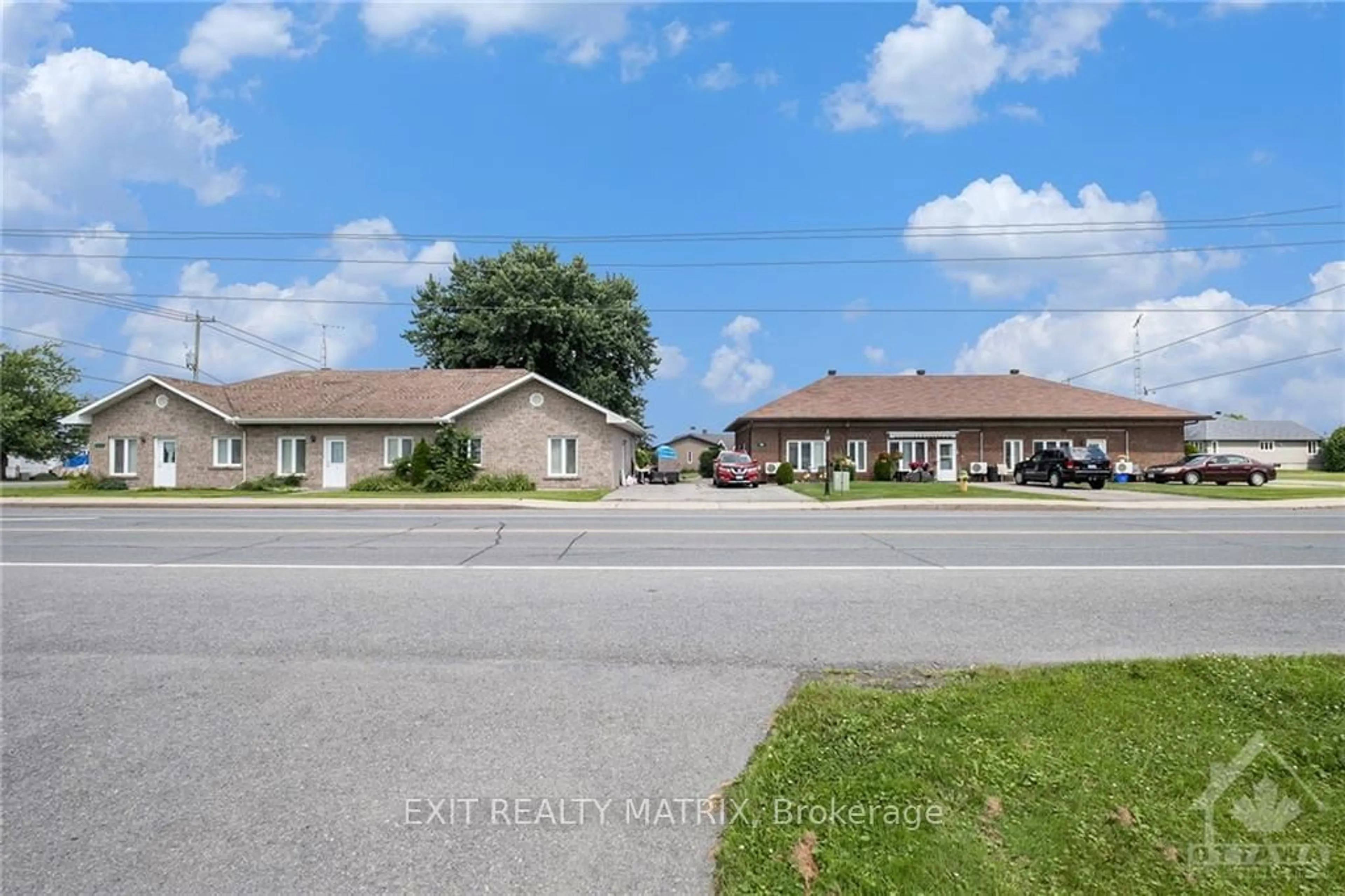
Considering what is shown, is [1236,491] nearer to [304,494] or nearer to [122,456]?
[304,494]

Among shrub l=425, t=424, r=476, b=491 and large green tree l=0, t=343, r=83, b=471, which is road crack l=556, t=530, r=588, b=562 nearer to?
shrub l=425, t=424, r=476, b=491

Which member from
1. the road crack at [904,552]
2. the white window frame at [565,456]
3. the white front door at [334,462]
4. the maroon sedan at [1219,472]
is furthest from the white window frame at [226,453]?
the maroon sedan at [1219,472]

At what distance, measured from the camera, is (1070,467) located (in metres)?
33.7

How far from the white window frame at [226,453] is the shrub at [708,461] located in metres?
28.9

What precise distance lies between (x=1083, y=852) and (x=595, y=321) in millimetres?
46850

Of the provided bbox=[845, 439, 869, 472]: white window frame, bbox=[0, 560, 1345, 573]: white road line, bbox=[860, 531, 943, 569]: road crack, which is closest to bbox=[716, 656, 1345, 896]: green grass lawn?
bbox=[0, 560, 1345, 573]: white road line

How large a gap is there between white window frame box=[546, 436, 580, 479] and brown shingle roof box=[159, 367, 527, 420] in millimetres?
4018

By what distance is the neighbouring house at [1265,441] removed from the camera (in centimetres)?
8269

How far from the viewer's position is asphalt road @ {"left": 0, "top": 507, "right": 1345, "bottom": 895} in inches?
128

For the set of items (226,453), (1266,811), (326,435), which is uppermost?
(326,435)

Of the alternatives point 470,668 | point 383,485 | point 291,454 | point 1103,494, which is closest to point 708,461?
point 383,485

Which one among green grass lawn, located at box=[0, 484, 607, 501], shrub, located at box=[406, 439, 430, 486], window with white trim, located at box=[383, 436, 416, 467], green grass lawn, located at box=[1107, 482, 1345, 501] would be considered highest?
window with white trim, located at box=[383, 436, 416, 467]

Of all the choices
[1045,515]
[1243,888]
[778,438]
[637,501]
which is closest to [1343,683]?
[1243,888]

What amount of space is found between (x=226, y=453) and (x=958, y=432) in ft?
119
